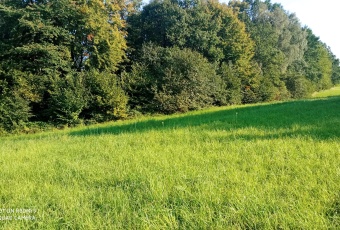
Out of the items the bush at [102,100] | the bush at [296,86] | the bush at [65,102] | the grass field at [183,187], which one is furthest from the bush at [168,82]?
the bush at [296,86]

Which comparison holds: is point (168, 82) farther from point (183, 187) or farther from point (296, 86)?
point (296, 86)

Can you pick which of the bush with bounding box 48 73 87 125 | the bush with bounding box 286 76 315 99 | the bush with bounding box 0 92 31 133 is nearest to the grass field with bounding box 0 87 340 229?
the bush with bounding box 0 92 31 133

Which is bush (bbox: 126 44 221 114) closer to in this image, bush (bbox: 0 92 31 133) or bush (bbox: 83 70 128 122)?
bush (bbox: 83 70 128 122)

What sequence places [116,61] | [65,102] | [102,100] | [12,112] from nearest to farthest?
[12,112] < [65,102] < [102,100] < [116,61]

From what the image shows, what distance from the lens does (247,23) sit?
39688 millimetres

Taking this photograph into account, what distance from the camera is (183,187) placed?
2947 mm

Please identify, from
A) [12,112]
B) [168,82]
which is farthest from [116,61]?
[12,112]

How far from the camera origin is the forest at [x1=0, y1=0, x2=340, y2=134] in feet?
56.3

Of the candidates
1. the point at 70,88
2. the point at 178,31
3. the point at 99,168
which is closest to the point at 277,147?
the point at 99,168

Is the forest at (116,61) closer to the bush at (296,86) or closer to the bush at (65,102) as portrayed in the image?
the bush at (65,102)

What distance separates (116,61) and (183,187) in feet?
72.0

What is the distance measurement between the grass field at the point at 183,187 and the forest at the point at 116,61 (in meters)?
13.9

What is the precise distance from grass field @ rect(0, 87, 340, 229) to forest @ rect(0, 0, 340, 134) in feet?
45.5

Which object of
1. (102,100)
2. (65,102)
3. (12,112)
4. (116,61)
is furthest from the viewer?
(116,61)
